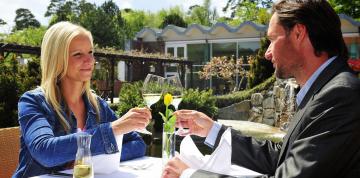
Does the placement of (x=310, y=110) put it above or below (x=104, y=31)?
below

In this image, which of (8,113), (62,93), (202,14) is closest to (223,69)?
(8,113)

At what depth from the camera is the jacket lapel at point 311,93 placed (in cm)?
170

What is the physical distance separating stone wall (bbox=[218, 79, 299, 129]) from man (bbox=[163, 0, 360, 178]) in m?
9.65

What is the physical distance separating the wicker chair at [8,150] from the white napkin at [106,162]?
1.07 meters

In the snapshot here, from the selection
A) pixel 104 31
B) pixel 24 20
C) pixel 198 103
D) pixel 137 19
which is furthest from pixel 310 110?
pixel 24 20

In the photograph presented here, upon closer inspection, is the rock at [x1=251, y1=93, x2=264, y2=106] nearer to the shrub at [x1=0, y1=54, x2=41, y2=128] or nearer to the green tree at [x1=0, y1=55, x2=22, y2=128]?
the shrub at [x1=0, y1=54, x2=41, y2=128]

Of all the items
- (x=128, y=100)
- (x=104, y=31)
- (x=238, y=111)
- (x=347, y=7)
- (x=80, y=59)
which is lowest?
(x=238, y=111)

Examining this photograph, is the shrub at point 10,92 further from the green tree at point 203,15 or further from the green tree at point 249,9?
the green tree at point 203,15

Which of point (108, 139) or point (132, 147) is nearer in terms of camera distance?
point (108, 139)

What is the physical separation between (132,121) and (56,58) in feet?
2.69

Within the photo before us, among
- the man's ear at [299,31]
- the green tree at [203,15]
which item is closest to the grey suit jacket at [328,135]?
the man's ear at [299,31]

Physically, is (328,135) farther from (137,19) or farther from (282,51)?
(137,19)

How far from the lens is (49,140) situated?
2.23 meters

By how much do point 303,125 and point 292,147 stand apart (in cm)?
10
